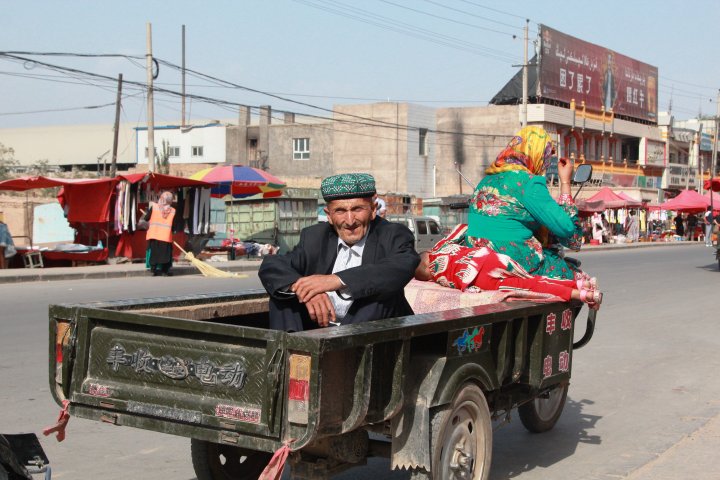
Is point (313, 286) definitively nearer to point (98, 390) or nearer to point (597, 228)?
point (98, 390)

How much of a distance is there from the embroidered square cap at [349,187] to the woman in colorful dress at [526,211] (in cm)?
161

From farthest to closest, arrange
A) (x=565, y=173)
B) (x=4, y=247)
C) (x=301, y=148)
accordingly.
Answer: (x=301, y=148) → (x=4, y=247) → (x=565, y=173)

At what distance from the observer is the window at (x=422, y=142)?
54.4m

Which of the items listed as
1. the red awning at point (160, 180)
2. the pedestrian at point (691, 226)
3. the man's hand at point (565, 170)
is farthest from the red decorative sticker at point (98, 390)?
the pedestrian at point (691, 226)

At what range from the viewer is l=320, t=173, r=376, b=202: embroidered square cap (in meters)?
4.25

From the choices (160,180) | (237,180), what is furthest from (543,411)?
(237,180)

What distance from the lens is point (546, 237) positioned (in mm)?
5945

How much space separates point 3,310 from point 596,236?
3736 centimetres

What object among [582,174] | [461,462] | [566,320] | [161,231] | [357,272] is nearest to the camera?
[357,272]

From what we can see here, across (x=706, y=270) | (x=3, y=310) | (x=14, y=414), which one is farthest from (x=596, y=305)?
(x=706, y=270)

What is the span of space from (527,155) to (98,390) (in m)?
3.19

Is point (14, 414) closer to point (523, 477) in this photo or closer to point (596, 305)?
point (523, 477)

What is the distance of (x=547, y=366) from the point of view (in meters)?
5.05

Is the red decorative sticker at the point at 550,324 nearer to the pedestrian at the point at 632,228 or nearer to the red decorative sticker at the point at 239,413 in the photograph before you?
the red decorative sticker at the point at 239,413
